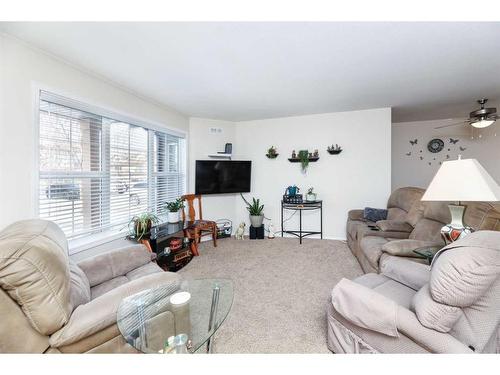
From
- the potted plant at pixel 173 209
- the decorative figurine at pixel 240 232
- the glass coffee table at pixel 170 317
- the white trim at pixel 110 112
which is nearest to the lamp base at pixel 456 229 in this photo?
the glass coffee table at pixel 170 317

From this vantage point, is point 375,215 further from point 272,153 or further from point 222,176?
point 222,176

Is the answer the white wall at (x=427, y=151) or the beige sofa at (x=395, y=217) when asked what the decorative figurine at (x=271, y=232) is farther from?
the white wall at (x=427, y=151)

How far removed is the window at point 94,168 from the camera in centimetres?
197

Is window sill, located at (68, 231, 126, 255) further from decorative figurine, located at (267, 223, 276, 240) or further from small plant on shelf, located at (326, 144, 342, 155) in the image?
small plant on shelf, located at (326, 144, 342, 155)

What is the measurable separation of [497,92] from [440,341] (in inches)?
144

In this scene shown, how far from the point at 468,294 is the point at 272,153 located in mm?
3458

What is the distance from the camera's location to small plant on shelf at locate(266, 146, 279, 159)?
415 cm

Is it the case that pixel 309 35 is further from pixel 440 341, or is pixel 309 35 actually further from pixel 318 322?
pixel 318 322

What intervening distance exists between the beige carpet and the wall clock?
3.02 metres

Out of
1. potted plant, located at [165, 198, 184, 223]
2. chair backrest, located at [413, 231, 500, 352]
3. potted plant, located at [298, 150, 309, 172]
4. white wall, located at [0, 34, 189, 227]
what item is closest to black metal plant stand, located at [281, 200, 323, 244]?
potted plant, located at [298, 150, 309, 172]

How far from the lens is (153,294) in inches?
49.1

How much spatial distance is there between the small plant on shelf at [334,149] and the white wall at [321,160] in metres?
0.09
